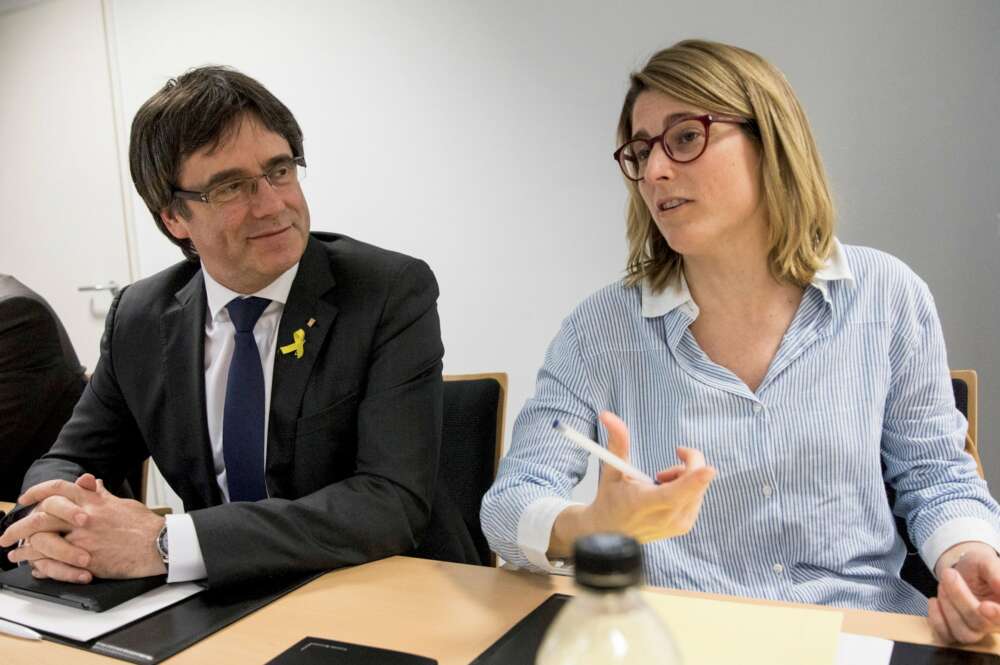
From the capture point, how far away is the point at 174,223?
1.87 meters

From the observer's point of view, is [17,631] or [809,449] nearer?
[17,631]

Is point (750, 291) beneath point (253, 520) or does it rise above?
above

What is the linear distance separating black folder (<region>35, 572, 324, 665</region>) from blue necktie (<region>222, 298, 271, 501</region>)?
37 centimetres

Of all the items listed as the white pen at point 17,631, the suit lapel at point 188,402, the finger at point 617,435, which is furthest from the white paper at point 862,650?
the suit lapel at point 188,402

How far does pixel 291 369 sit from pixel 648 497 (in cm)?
87

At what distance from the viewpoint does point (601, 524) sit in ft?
3.55

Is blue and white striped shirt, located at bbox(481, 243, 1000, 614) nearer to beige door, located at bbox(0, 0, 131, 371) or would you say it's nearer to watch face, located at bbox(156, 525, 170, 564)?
watch face, located at bbox(156, 525, 170, 564)

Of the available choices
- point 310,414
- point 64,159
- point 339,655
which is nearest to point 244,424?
point 310,414

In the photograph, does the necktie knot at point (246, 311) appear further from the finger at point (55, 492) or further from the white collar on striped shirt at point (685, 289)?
the white collar on striped shirt at point (685, 289)

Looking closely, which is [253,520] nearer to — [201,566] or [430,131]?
[201,566]

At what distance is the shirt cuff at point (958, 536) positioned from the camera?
4.00 ft

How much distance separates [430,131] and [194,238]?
1.88m

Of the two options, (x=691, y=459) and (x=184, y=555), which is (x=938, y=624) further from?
(x=184, y=555)

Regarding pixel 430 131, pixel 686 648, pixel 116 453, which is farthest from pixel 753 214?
pixel 430 131
